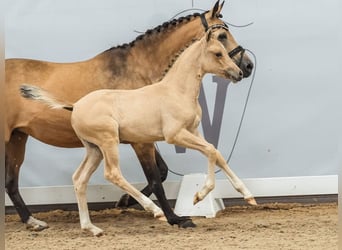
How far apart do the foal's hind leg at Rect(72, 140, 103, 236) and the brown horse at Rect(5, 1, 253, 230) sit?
0.40 m

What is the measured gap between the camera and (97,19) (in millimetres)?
5512

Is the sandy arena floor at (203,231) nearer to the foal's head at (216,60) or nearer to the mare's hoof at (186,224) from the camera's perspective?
the mare's hoof at (186,224)

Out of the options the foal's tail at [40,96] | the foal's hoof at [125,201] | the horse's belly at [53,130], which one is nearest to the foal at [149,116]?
the foal's tail at [40,96]

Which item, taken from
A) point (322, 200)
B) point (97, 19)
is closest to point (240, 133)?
point (322, 200)

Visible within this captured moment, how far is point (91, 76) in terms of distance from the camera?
503cm

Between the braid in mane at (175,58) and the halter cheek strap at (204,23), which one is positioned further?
the halter cheek strap at (204,23)

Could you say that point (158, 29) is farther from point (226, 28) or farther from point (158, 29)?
point (226, 28)

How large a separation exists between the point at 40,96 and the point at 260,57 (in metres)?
1.90

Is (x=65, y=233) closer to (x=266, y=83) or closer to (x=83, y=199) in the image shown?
(x=83, y=199)

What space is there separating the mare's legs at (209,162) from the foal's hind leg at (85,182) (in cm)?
55

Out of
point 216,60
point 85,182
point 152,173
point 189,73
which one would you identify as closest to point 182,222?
point 152,173

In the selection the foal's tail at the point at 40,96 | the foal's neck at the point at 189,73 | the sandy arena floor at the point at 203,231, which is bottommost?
the sandy arena floor at the point at 203,231

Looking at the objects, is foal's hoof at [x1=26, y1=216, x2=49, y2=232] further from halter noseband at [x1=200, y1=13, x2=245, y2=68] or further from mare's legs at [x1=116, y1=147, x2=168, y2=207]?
halter noseband at [x1=200, y1=13, x2=245, y2=68]

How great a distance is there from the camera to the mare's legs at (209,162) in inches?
167
